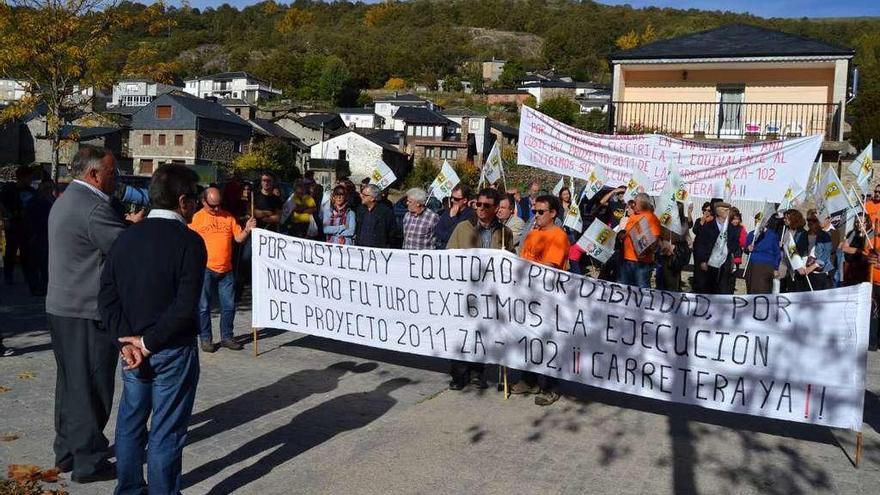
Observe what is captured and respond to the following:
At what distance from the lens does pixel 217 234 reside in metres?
8.43

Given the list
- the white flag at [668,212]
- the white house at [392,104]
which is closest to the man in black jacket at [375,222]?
the white flag at [668,212]

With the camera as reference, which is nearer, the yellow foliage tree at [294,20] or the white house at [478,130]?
the white house at [478,130]

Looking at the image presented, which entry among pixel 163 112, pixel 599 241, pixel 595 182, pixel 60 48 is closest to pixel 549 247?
pixel 599 241

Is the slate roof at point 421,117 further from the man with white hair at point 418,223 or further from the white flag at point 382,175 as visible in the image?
the man with white hair at point 418,223

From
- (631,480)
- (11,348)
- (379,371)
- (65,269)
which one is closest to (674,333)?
(631,480)

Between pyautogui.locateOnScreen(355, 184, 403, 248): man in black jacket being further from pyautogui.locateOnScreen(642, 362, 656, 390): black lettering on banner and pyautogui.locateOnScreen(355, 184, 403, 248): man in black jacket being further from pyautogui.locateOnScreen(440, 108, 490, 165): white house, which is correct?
pyautogui.locateOnScreen(440, 108, 490, 165): white house

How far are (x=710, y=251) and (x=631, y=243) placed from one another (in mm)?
3388

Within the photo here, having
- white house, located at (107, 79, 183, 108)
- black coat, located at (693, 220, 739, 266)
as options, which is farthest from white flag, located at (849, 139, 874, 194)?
white house, located at (107, 79, 183, 108)

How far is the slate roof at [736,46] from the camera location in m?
22.2

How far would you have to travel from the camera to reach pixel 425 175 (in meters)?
67.9

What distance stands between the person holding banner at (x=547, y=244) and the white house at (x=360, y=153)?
205 ft

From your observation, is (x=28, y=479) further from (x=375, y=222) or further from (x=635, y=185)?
(x=635, y=185)

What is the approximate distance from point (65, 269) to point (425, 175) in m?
63.2

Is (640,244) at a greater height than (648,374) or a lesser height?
greater
